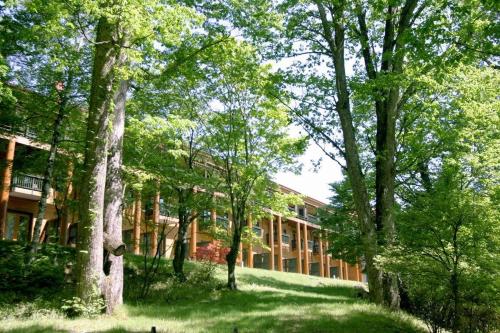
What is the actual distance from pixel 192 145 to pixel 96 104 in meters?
9.77

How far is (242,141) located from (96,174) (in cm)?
980

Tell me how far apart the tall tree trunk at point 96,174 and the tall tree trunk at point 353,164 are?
7278mm

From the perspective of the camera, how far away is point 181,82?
19047 millimetres

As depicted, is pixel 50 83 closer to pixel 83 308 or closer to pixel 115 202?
pixel 115 202

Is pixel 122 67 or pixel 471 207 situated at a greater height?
pixel 122 67

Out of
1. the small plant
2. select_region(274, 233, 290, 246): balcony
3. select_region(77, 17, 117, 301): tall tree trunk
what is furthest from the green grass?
select_region(274, 233, 290, 246): balcony

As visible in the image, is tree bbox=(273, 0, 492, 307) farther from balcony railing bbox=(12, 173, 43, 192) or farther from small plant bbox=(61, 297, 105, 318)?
balcony railing bbox=(12, 173, 43, 192)

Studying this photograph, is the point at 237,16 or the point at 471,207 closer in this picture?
the point at 471,207

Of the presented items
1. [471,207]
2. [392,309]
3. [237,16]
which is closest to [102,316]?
[392,309]

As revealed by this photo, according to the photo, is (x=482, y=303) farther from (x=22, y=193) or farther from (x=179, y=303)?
(x=22, y=193)

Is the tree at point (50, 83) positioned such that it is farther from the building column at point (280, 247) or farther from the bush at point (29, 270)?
the building column at point (280, 247)

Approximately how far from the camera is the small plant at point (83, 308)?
9.84 meters

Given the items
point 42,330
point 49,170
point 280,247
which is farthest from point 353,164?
point 280,247

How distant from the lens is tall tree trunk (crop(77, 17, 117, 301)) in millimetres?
10227
